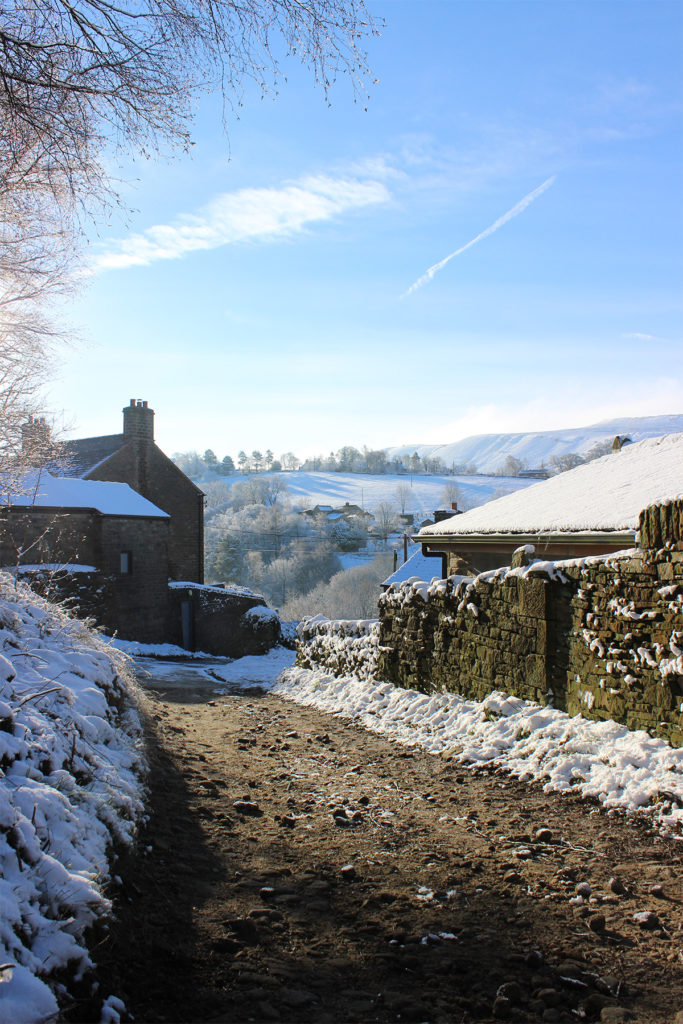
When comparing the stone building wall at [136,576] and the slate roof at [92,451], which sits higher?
the slate roof at [92,451]

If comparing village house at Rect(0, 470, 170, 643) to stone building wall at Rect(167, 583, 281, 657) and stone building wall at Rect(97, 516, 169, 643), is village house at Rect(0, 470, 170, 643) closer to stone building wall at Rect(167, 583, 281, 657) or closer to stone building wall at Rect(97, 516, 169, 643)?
stone building wall at Rect(97, 516, 169, 643)

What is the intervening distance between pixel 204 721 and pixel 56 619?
4.03m

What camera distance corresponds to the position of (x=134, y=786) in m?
4.88

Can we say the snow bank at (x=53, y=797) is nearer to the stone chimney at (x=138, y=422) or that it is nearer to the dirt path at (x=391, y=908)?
the dirt path at (x=391, y=908)

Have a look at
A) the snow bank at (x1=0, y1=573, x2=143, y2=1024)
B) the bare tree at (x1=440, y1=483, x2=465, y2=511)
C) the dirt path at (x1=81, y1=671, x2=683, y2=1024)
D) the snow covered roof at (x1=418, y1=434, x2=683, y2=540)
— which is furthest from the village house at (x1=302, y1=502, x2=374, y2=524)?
the dirt path at (x1=81, y1=671, x2=683, y2=1024)

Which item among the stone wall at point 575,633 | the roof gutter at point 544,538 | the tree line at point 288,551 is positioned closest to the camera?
the stone wall at point 575,633

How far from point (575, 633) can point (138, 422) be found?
26.7m

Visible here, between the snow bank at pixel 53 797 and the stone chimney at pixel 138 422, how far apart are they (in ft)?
80.2

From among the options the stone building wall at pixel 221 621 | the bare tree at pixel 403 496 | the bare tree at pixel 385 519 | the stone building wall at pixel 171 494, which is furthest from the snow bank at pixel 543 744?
the bare tree at pixel 403 496

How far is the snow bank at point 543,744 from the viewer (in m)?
4.88

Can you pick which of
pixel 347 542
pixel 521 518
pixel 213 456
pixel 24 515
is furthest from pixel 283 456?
pixel 521 518

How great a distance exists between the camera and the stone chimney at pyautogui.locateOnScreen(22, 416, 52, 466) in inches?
393

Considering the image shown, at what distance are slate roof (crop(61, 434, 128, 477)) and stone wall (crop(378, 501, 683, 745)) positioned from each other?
75.5 ft

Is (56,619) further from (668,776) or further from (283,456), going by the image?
(283,456)
